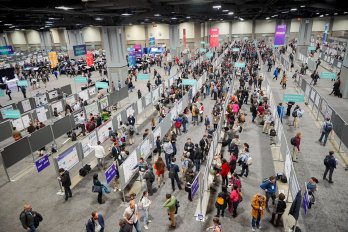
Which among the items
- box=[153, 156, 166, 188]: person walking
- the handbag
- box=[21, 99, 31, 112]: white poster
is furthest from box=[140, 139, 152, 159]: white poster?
box=[21, 99, 31, 112]: white poster

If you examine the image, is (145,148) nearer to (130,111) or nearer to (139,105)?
(130,111)

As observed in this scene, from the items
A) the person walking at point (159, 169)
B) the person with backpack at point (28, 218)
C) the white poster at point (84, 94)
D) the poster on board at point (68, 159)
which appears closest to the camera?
the person with backpack at point (28, 218)

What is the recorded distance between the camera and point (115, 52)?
1091 inches

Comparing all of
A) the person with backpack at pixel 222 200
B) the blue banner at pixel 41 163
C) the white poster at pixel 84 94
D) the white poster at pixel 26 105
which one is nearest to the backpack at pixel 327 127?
the person with backpack at pixel 222 200

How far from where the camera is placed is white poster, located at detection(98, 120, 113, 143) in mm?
14672

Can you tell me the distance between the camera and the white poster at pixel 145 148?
40.3ft

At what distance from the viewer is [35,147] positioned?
14703mm

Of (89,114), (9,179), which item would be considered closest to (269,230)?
(9,179)

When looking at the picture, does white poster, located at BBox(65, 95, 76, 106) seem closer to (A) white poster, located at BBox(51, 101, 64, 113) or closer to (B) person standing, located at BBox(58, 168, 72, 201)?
(A) white poster, located at BBox(51, 101, 64, 113)

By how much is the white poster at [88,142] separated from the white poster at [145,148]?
3.12 meters

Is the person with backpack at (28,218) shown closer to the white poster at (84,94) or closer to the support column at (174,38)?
the white poster at (84,94)

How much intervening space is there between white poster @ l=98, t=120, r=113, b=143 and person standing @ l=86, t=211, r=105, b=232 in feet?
22.6

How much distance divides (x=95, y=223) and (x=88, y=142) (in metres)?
5.99

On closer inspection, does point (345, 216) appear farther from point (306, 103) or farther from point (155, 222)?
point (306, 103)
